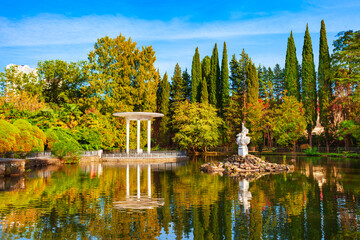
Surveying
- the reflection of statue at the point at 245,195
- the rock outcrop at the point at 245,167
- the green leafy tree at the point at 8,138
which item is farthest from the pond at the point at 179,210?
the green leafy tree at the point at 8,138

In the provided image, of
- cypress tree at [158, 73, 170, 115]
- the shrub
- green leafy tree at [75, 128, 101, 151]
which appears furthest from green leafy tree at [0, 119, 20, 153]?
cypress tree at [158, 73, 170, 115]

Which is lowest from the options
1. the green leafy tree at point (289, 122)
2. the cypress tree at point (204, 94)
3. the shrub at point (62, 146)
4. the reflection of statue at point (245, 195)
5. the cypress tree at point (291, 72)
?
the reflection of statue at point (245, 195)

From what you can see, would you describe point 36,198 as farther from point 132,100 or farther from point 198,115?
point 198,115

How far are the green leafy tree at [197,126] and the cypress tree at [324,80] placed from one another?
15.6 metres

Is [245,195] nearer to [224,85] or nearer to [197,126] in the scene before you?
[197,126]

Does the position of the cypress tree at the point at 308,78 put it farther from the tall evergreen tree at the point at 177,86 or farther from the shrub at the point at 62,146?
the shrub at the point at 62,146

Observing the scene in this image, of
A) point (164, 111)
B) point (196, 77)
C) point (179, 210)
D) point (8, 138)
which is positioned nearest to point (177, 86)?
point (196, 77)

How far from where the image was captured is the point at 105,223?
1029 cm

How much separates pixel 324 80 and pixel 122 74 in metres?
30.5

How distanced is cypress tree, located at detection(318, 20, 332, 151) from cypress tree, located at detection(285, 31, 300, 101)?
4599mm

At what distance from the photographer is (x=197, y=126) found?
52.2m

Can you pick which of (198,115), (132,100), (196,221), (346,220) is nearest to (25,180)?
(196,221)

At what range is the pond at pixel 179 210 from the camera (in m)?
9.35

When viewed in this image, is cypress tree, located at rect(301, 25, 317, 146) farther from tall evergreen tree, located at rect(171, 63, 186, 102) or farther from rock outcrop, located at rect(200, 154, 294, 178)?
rock outcrop, located at rect(200, 154, 294, 178)
